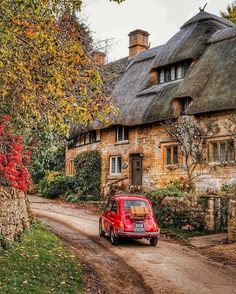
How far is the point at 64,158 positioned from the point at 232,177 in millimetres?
19520

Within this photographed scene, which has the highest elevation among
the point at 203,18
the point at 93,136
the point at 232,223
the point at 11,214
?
the point at 203,18

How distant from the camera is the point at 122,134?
2766 cm

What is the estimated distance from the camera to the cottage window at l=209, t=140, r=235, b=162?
20656 millimetres

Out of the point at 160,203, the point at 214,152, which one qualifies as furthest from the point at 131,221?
the point at 214,152

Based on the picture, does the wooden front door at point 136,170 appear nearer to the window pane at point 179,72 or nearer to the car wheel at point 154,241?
the window pane at point 179,72

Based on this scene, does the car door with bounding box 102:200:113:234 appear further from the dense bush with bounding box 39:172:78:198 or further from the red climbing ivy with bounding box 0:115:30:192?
the dense bush with bounding box 39:172:78:198

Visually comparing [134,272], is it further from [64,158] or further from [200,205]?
[64,158]

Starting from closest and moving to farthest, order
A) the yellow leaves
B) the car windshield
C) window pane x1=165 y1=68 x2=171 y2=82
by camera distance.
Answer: the yellow leaves, the car windshield, window pane x1=165 y1=68 x2=171 y2=82

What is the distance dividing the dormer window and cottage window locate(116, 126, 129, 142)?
3.95 m

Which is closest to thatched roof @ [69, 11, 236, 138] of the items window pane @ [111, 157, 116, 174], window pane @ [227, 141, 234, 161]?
window pane @ [227, 141, 234, 161]

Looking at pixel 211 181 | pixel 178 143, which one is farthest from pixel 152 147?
pixel 211 181

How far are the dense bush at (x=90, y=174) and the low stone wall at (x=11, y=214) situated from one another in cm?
1583

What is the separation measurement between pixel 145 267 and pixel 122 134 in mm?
17921

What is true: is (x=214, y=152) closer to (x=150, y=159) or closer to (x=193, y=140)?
(x=193, y=140)
